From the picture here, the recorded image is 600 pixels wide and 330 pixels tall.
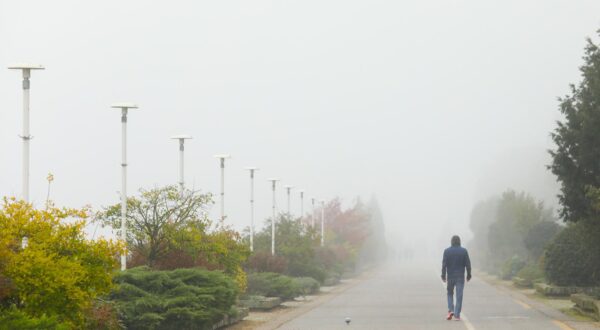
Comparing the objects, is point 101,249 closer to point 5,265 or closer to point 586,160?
Result: point 5,265

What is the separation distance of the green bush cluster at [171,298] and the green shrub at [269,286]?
13427 millimetres

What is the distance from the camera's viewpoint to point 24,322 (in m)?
15.1

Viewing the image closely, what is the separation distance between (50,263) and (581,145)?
15.4 meters

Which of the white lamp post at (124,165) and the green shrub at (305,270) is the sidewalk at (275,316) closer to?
the white lamp post at (124,165)

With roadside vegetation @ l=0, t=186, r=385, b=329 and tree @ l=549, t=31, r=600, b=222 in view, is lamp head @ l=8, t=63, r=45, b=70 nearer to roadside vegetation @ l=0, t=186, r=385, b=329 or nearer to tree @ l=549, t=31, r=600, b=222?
roadside vegetation @ l=0, t=186, r=385, b=329

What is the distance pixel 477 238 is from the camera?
5030 inches

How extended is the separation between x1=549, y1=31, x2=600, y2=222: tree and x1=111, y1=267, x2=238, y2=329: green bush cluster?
30.4ft

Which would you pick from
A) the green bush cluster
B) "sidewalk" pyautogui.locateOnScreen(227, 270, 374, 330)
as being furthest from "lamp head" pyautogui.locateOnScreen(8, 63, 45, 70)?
"sidewalk" pyautogui.locateOnScreen(227, 270, 374, 330)

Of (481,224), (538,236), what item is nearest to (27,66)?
(538,236)

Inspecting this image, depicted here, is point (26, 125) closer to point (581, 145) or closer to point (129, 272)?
point (129, 272)

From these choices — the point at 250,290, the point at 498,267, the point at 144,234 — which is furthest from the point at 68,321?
the point at 498,267

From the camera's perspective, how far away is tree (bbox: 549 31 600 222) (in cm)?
2813

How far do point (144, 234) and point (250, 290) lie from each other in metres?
8.85

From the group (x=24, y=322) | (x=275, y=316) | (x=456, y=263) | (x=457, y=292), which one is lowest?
(x=275, y=316)
